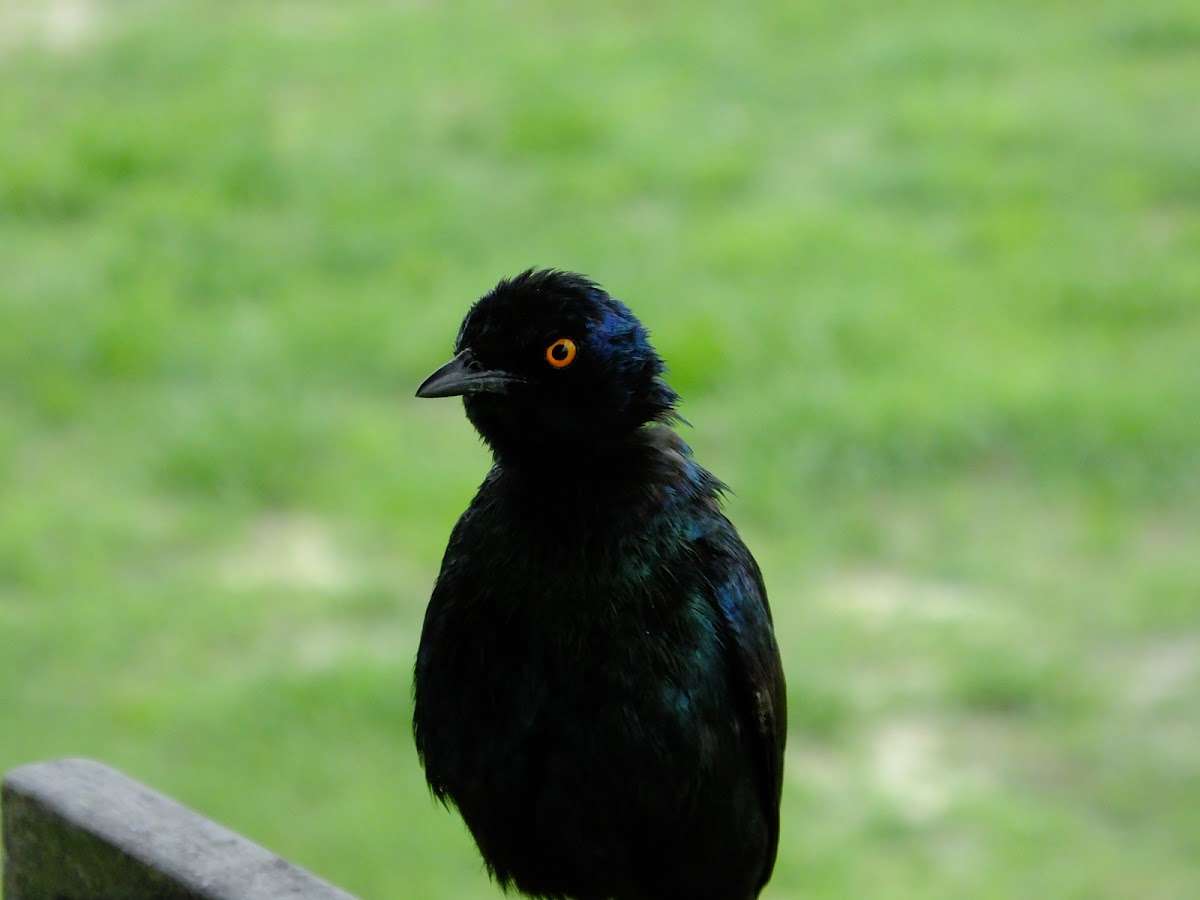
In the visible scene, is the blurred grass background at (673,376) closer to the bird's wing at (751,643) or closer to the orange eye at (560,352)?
the bird's wing at (751,643)

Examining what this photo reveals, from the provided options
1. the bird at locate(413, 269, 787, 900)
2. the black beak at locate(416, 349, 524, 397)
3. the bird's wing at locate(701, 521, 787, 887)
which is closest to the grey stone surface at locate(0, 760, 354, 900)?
the bird at locate(413, 269, 787, 900)

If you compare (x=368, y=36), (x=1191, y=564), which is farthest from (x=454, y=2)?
(x=1191, y=564)

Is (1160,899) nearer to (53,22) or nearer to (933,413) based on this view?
(933,413)

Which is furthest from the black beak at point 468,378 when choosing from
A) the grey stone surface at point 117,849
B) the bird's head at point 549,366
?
the grey stone surface at point 117,849

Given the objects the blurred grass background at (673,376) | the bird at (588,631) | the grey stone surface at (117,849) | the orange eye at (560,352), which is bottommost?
the grey stone surface at (117,849)

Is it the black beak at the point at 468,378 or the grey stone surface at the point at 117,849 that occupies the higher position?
the black beak at the point at 468,378

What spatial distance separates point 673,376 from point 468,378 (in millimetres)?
4713

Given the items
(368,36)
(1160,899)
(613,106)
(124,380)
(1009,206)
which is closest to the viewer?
(1160,899)

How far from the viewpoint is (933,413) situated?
7.23 meters

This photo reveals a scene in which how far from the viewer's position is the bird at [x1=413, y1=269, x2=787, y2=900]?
2859 mm

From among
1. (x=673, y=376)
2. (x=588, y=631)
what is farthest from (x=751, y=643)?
(x=673, y=376)

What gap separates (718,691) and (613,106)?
7.10 m

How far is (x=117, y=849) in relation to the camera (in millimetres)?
2973

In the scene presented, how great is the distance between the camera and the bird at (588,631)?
2859 millimetres
